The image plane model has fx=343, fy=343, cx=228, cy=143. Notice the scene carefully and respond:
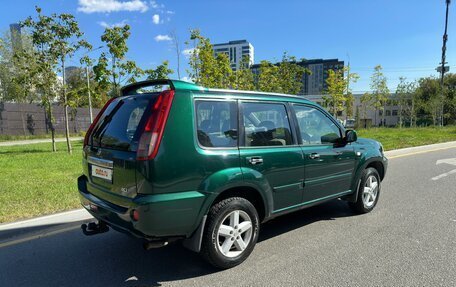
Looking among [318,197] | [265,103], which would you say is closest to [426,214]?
[318,197]

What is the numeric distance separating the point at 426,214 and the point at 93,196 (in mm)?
4901

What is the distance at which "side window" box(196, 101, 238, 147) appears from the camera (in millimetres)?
3393

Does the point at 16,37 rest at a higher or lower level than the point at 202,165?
higher

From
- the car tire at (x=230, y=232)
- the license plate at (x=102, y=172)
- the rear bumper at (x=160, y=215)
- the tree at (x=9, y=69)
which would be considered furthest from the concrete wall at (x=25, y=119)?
the car tire at (x=230, y=232)

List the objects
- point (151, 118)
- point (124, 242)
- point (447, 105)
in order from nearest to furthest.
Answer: point (151, 118), point (124, 242), point (447, 105)

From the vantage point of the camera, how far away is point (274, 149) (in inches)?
155

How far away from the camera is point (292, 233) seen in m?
4.62

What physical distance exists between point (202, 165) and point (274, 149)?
1051 mm

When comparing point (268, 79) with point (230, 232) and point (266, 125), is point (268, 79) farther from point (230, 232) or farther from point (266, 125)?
point (230, 232)

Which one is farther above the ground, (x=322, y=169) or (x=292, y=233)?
(x=322, y=169)

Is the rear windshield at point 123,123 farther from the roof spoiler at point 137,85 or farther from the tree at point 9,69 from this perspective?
the tree at point 9,69

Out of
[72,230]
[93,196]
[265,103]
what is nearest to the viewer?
[93,196]

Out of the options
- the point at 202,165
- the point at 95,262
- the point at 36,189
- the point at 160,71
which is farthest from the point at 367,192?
the point at 160,71

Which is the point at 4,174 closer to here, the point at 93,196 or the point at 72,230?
the point at 72,230
